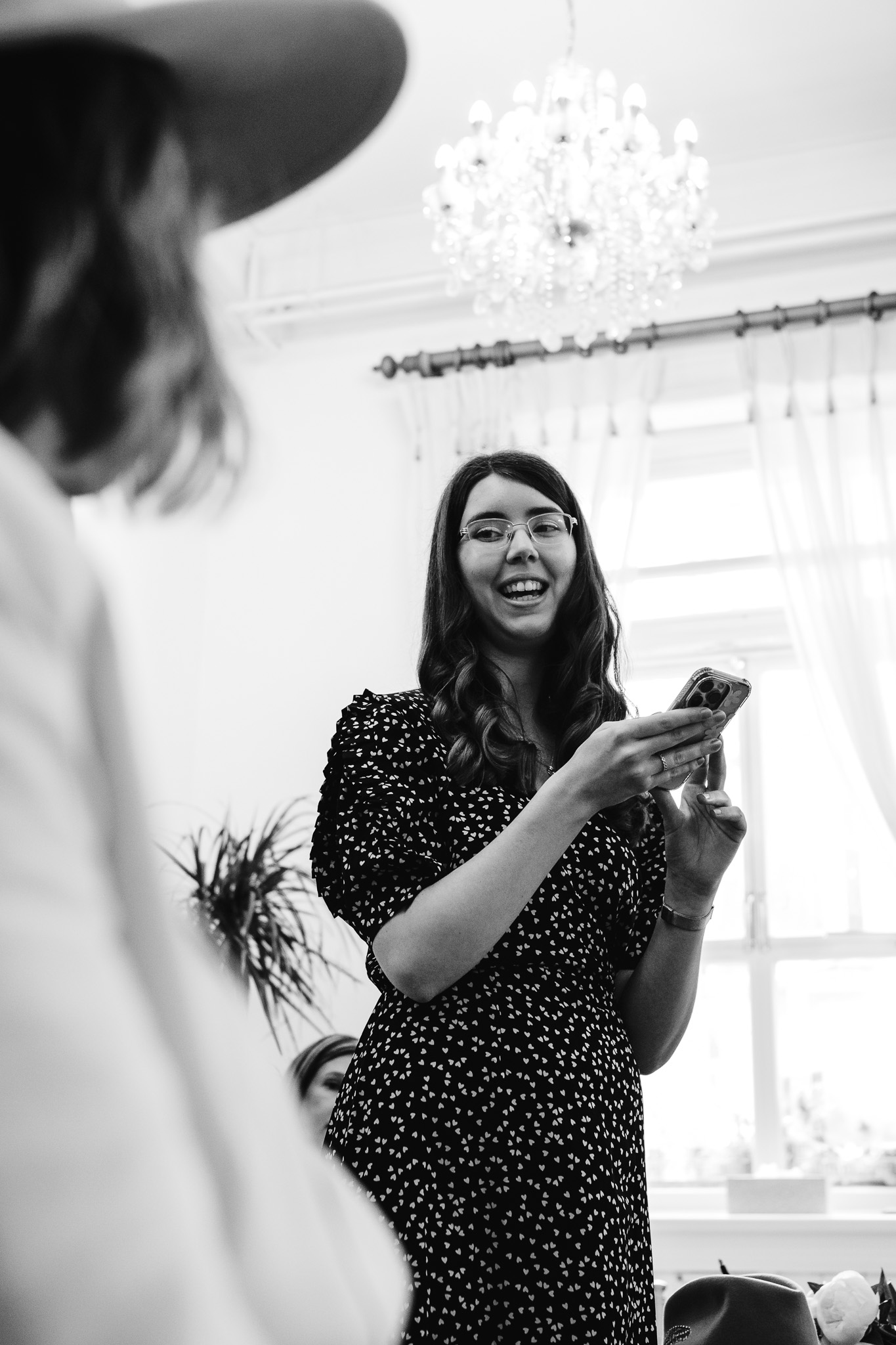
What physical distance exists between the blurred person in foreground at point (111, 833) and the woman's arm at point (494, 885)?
2.35 feet

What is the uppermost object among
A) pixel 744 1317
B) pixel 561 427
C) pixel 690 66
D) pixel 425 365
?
pixel 690 66

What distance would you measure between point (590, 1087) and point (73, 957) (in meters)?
1.00

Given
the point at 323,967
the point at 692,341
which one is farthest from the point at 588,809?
the point at 692,341

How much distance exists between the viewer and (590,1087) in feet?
3.92

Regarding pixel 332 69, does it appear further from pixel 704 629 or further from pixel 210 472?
pixel 704 629

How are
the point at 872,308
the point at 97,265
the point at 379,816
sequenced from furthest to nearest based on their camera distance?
the point at 872,308, the point at 379,816, the point at 97,265

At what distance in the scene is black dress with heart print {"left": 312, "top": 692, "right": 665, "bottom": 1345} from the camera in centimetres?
110

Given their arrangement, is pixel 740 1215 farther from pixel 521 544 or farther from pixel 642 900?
pixel 521 544

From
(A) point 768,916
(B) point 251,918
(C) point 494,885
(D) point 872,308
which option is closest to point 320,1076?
(B) point 251,918

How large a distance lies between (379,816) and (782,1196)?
8.55 feet

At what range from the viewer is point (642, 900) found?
4.64ft

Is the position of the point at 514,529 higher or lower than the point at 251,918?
higher

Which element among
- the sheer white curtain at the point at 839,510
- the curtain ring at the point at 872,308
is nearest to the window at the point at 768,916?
the sheer white curtain at the point at 839,510

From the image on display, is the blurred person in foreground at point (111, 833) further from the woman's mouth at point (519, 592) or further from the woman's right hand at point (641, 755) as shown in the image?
the woman's mouth at point (519, 592)
